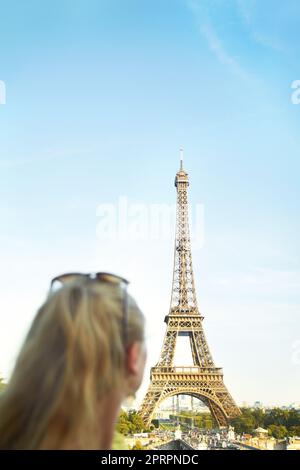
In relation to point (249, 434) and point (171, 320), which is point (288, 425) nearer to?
point (249, 434)

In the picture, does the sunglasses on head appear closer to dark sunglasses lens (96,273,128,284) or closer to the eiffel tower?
dark sunglasses lens (96,273,128,284)

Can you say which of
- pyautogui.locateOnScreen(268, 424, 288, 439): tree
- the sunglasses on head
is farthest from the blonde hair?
pyautogui.locateOnScreen(268, 424, 288, 439): tree

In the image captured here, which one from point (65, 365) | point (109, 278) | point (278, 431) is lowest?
point (65, 365)

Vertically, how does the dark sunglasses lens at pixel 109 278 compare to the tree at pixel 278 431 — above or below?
below

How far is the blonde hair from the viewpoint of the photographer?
0.85 metres

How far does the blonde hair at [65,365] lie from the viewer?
0.85 metres

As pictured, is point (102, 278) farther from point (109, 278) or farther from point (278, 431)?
point (278, 431)

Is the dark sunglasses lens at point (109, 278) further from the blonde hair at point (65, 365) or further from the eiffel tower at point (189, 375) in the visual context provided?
the eiffel tower at point (189, 375)

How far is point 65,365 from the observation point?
0.85m

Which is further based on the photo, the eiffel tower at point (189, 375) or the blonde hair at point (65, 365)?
the eiffel tower at point (189, 375)

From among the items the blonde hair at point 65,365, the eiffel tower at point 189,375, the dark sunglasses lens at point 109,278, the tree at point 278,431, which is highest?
the eiffel tower at point 189,375

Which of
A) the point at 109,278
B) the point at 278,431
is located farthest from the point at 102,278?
the point at 278,431

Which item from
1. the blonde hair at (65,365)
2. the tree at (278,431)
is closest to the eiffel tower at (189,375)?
the tree at (278,431)
